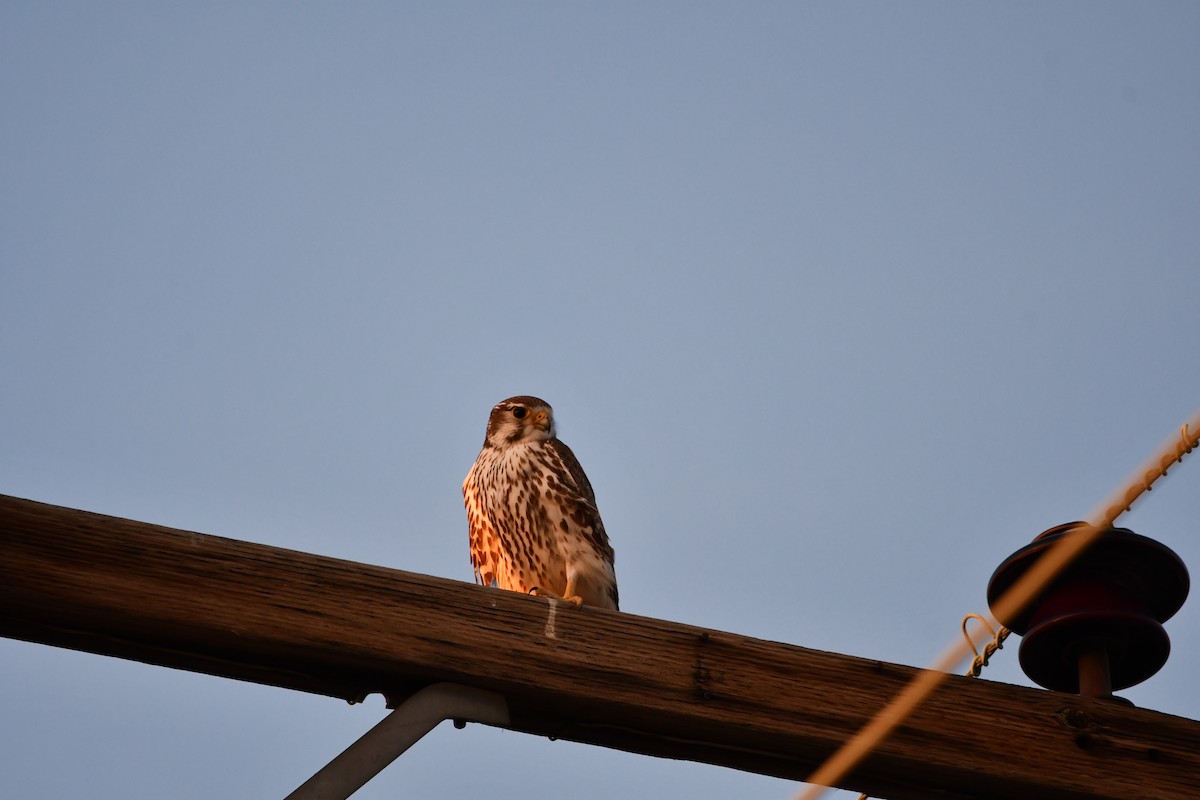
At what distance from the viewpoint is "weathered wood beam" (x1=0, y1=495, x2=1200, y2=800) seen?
9.64 ft

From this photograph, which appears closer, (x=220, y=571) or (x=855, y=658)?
(x=220, y=571)

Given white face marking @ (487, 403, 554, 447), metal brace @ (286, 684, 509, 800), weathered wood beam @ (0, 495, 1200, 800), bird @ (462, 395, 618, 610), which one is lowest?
metal brace @ (286, 684, 509, 800)

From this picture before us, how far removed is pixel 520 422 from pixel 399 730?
3.75 metres

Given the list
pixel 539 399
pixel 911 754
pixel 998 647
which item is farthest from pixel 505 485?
pixel 911 754

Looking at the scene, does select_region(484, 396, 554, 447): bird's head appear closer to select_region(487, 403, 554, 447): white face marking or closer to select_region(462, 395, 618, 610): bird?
select_region(487, 403, 554, 447): white face marking

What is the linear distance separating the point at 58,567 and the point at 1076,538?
2340mm

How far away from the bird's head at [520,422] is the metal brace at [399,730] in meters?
3.40

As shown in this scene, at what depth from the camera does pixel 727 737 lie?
3129mm

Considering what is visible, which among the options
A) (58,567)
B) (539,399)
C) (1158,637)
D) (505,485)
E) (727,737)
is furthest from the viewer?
(539,399)

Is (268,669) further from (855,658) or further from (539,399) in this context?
(539,399)

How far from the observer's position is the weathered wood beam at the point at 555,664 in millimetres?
2938

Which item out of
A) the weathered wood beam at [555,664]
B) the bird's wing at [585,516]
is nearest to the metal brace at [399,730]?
the weathered wood beam at [555,664]

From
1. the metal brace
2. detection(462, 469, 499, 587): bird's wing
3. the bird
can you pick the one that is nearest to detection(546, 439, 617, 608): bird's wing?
the bird

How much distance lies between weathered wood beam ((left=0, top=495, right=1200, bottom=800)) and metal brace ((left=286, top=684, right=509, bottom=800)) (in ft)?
0.13
